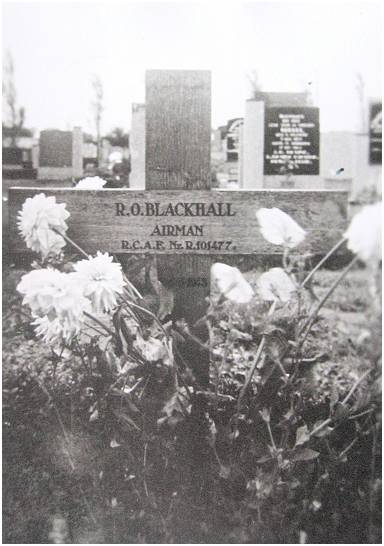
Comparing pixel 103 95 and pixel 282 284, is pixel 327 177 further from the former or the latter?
pixel 282 284

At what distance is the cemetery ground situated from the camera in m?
1.32

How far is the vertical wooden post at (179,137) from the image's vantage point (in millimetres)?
1474

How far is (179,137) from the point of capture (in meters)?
1.49

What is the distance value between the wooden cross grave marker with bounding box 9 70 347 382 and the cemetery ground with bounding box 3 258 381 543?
0.18 meters

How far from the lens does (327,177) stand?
21.5ft

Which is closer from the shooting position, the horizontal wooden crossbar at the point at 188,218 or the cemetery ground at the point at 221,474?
the cemetery ground at the point at 221,474

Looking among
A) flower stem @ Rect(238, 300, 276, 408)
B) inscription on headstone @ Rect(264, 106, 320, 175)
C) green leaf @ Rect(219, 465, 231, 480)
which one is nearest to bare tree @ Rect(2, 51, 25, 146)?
flower stem @ Rect(238, 300, 276, 408)

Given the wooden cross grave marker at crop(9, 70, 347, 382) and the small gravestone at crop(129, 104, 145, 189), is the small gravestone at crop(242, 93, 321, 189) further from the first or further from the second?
the wooden cross grave marker at crop(9, 70, 347, 382)

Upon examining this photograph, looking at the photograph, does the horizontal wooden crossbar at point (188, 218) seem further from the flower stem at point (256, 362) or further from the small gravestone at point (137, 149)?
the small gravestone at point (137, 149)

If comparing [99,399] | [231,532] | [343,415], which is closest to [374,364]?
[343,415]

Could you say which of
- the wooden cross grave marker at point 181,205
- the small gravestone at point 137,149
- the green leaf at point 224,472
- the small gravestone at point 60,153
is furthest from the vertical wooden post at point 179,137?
the small gravestone at point 60,153

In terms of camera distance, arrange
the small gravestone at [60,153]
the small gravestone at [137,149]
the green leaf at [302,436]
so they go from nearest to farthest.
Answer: the green leaf at [302,436] < the small gravestone at [137,149] < the small gravestone at [60,153]

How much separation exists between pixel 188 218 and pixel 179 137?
196 mm

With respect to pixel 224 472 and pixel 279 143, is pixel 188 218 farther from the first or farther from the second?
pixel 279 143
